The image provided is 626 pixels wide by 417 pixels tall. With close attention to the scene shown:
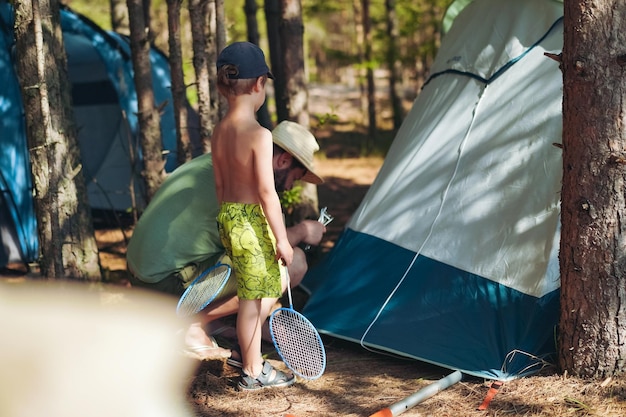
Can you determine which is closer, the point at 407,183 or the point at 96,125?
the point at 407,183

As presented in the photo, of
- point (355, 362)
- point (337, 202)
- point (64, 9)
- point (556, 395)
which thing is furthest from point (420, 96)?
point (64, 9)

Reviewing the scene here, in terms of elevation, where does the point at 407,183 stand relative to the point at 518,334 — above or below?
above

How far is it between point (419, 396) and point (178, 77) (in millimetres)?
2919

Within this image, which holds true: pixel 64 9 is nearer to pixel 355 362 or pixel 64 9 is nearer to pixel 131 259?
pixel 131 259

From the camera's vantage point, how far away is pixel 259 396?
392 centimetres

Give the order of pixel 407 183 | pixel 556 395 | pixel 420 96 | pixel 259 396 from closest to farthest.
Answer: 1. pixel 556 395
2. pixel 259 396
3. pixel 407 183
4. pixel 420 96

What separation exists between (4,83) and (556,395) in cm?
483

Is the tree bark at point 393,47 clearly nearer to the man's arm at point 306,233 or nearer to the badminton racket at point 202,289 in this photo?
the man's arm at point 306,233

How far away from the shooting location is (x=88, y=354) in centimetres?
346

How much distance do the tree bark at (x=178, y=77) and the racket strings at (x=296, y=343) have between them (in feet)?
7.09

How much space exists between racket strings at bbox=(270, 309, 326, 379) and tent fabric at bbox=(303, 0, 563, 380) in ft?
1.49

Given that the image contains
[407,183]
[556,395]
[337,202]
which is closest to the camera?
[556,395]

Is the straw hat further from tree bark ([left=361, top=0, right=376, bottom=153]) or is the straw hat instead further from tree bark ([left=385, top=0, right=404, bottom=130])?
tree bark ([left=385, top=0, right=404, bottom=130])

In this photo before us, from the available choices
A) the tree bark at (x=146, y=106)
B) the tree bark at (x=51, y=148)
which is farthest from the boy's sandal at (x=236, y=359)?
the tree bark at (x=146, y=106)
